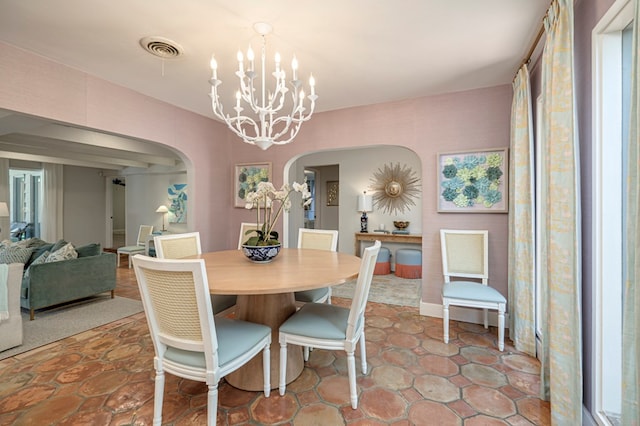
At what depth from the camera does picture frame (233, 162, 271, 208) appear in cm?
414

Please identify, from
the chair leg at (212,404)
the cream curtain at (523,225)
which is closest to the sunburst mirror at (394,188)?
the cream curtain at (523,225)

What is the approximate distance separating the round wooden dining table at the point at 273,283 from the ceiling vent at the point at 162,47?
65.3 inches

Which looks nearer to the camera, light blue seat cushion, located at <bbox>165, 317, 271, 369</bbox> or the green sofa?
light blue seat cushion, located at <bbox>165, 317, 271, 369</bbox>

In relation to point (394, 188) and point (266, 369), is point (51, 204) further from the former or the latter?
point (266, 369)

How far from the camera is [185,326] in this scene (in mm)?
1387

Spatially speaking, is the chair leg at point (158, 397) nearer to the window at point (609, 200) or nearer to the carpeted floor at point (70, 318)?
the carpeted floor at point (70, 318)

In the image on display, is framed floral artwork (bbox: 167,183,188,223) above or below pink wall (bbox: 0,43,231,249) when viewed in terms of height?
below

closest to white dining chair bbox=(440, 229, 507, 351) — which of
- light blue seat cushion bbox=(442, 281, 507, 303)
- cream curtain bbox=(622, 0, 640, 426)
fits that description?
light blue seat cushion bbox=(442, 281, 507, 303)

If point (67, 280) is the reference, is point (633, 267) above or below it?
above

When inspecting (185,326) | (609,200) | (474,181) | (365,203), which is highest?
(474,181)

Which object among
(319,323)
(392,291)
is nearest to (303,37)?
(319,323)

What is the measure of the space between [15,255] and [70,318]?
1.32 metres

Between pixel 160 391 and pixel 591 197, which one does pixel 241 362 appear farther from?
pixel 591 197

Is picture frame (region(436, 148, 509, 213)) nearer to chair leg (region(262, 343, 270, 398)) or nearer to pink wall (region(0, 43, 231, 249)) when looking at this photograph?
chair leg (region(262, 343, 270, 398))
